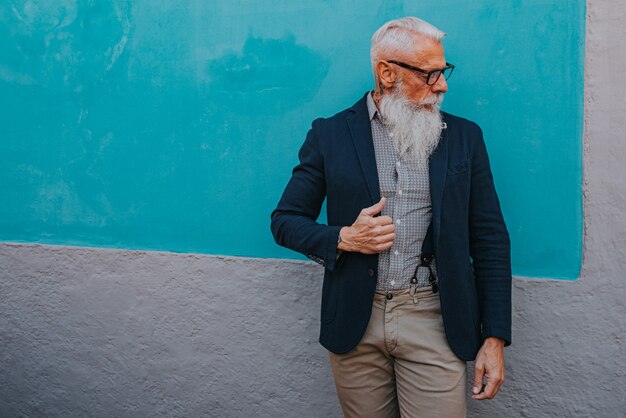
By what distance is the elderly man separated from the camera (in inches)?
90.0

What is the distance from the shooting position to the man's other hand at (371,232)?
2131 millimetres

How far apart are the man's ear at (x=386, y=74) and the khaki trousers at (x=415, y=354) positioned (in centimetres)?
76

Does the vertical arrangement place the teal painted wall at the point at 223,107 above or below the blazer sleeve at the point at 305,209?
above

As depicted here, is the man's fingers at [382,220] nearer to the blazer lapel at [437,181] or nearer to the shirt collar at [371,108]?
the blazer lapel at [437,181]

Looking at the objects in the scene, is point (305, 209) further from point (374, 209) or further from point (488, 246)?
point (488, 246)

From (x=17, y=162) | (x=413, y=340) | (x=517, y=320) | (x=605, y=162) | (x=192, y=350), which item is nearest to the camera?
(x=413, y=340)

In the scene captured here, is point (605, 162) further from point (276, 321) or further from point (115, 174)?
point (115, 174)

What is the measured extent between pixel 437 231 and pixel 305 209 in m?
0.50

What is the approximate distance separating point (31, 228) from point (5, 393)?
3.40ft

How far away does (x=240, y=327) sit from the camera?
3307 mm

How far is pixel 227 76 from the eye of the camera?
10.5 feet

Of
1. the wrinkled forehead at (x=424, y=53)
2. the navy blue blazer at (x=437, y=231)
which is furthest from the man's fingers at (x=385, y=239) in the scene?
the wrinkled forehead at (x=424, y=53)

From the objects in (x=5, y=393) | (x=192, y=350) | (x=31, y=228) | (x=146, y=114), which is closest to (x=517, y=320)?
(x=192, y=350)

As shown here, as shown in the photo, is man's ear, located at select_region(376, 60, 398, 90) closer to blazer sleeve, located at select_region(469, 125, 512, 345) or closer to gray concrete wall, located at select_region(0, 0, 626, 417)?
blazer sleeve, located at select_region(469, 125, 512, 345)
